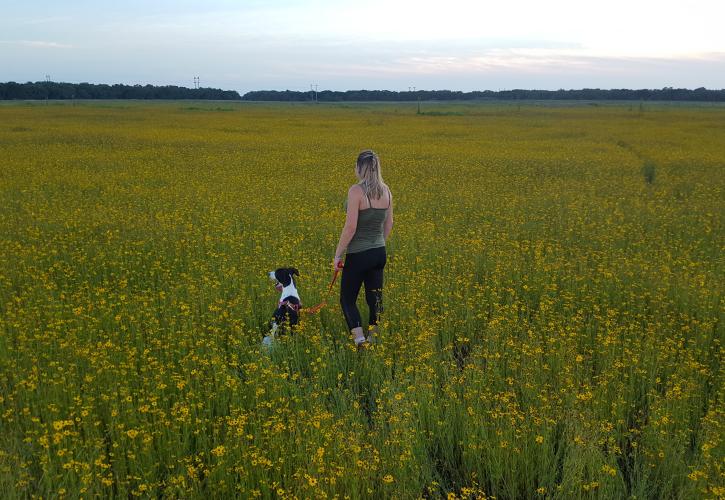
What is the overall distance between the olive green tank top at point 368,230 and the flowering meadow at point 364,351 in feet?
2.68

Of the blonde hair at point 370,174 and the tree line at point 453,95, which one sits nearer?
the blonde hair at point 370,174

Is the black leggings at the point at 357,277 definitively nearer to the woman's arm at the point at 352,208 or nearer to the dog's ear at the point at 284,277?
the woman's arm at the point at 352,208

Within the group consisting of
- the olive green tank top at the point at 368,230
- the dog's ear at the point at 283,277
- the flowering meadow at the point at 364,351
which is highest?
the olive green tank top at the point at 368,230

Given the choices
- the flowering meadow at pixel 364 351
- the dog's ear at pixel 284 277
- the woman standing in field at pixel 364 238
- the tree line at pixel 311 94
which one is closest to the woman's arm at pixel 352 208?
the woman standing in field at pixel 364 238

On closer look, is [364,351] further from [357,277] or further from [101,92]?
[101,92]

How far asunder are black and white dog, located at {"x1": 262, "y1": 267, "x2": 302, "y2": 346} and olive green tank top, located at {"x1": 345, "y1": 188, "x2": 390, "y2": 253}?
2.33 feet

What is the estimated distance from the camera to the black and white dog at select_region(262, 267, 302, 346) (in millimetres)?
5680

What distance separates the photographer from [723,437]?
4.04 m

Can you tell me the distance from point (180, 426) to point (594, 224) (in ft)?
28.7

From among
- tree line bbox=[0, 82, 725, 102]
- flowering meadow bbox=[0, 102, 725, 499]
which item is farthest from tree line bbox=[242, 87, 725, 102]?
flowering meadow bbox=[0, 102, 725, 499]

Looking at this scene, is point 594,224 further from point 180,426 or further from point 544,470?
point 180,426

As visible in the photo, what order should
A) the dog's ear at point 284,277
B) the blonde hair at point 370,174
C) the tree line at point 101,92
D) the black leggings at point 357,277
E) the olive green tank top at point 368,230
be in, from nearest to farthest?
the blonde hair at point 370,174 → the olive green tank top at point 368,230 → the black leggings at point 357,277 → the dog's ear at point 284,277 → the tree line at point 101,92

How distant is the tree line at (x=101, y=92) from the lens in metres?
104

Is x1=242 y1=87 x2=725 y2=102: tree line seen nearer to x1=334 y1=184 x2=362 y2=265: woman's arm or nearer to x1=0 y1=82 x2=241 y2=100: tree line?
x1=0 y1=82 x2=241 y2=100: tree line
